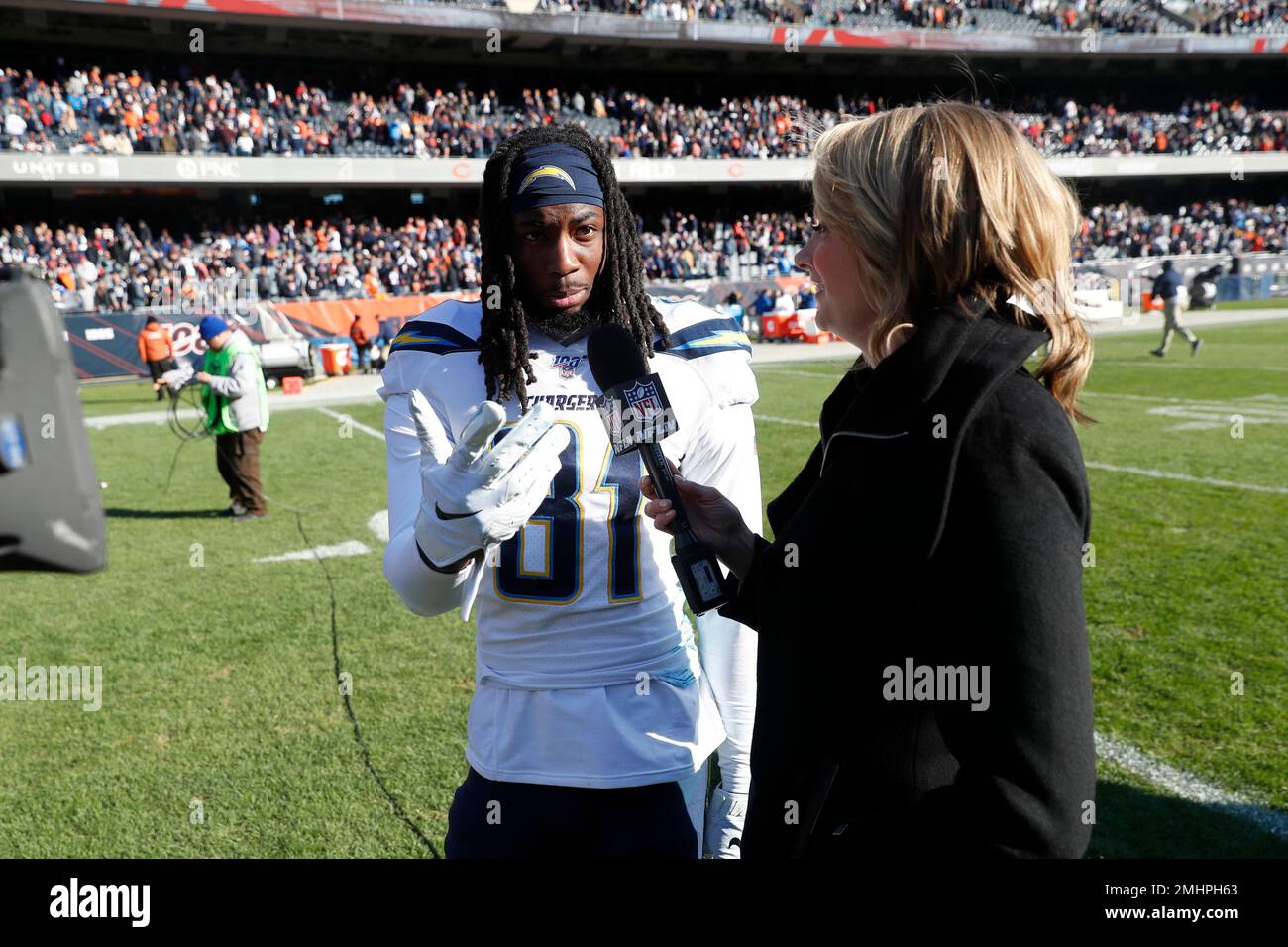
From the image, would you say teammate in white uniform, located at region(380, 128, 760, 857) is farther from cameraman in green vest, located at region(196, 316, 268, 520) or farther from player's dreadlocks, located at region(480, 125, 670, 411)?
cameraman in green vest, located at region(196, 316, 268, 520)

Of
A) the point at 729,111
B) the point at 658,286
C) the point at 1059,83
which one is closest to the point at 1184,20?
the point at 1059,83

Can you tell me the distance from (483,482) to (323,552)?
654 cm

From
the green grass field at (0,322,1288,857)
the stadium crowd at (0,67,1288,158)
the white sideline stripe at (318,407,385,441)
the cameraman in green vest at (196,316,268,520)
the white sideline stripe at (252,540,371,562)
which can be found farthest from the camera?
the stadium crowd at (0,67,1288,158)

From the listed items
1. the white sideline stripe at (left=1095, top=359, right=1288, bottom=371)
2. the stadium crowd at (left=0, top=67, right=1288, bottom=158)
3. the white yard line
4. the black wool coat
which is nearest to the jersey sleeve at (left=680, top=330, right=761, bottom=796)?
A: the black wool coat

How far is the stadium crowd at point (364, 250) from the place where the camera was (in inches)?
990

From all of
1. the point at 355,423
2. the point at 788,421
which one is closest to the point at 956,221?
the point at 788,421

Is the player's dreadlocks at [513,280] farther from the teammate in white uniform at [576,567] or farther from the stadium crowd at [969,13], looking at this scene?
the stadium crowd at [969,13]

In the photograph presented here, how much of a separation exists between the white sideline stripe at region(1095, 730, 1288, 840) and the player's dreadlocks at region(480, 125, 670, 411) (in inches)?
114

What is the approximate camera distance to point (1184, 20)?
→ 42531 millimetres

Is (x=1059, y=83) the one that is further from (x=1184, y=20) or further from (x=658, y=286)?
(x=658, y=286)

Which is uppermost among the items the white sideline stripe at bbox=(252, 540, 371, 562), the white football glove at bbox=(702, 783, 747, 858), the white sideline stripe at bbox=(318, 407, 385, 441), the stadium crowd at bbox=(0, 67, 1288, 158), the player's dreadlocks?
the stadium crowd at bbox=(0, 67, 1288, 158)

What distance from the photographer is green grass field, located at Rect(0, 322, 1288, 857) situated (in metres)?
3.78

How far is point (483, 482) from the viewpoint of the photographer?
1.68m

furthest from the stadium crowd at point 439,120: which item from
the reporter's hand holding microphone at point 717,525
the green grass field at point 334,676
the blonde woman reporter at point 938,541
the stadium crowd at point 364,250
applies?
the blonde woman reporter at point 938,541
